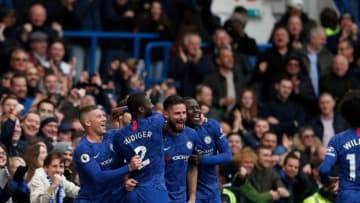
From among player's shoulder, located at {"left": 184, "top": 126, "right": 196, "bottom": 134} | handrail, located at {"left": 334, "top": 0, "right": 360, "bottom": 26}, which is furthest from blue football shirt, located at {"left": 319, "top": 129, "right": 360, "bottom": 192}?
handrail, located at {"left": 334, "top": 0, "right": 360, "bottom": 26}

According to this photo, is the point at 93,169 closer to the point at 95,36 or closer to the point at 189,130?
the point at 189,130

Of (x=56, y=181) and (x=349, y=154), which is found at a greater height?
(x=349, y=154)

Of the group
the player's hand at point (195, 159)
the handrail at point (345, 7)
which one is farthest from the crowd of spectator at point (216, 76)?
the player's hand at point (195, 159)

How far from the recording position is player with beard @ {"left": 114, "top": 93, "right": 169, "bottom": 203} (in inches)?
633

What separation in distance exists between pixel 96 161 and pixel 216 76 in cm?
764

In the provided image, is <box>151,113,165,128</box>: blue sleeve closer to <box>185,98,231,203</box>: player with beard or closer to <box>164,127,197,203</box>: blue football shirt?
<box>164,127,197,203</box>: blue football shirt

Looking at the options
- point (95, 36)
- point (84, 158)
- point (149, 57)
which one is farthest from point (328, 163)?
point (149, 57)

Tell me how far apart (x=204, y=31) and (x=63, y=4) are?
2.59m

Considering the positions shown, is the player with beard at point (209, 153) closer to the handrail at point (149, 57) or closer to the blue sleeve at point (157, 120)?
the blue sleeve at point (157, 120)

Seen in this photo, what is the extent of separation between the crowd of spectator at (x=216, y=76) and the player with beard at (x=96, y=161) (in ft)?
10.5

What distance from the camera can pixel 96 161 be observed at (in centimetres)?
1606

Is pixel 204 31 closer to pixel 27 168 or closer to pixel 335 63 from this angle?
pixel 335 63

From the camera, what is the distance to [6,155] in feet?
58.0

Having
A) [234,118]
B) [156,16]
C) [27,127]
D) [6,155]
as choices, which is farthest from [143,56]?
[6,155]
